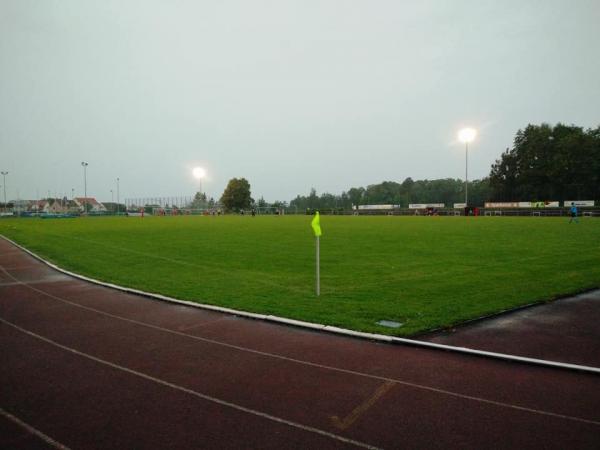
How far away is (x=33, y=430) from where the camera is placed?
149 inches

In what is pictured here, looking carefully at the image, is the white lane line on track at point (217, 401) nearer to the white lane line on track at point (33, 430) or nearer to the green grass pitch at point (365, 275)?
the white lane line on track at point (33, 430)

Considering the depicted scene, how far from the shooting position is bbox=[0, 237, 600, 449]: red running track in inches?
141

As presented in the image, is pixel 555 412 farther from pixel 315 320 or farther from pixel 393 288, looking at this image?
pixel 393 288

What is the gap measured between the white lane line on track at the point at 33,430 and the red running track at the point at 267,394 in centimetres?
1

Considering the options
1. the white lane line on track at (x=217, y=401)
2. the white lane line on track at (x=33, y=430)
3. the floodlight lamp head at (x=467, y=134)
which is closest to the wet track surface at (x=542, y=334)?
the white lane line on track at (x=217, y=401)

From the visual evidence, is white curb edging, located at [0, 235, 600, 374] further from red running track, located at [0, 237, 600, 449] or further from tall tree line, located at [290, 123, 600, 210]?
tall tree line, located at [290, 123, 600, 210]

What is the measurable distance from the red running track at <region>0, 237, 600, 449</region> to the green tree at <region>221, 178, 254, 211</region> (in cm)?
10677

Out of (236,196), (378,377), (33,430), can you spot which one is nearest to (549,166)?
(236,196)

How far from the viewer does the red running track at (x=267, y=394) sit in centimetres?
358

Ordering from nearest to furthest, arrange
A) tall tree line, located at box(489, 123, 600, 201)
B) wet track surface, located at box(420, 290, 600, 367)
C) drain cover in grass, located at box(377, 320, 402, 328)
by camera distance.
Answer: wet track surface, located at box(420, 290, 600, 367)
drain cover in grass, located at box(377, 320, 402, 328)
tall tree line, located at box(489, 123, 600, 201)

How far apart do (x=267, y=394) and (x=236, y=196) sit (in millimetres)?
109911

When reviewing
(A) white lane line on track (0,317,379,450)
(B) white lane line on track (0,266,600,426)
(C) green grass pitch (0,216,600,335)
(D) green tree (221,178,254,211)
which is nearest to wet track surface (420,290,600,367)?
(C) green grass pitch (0,216,600,335)

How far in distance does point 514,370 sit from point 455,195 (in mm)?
144064

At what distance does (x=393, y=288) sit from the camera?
30.3 ft
